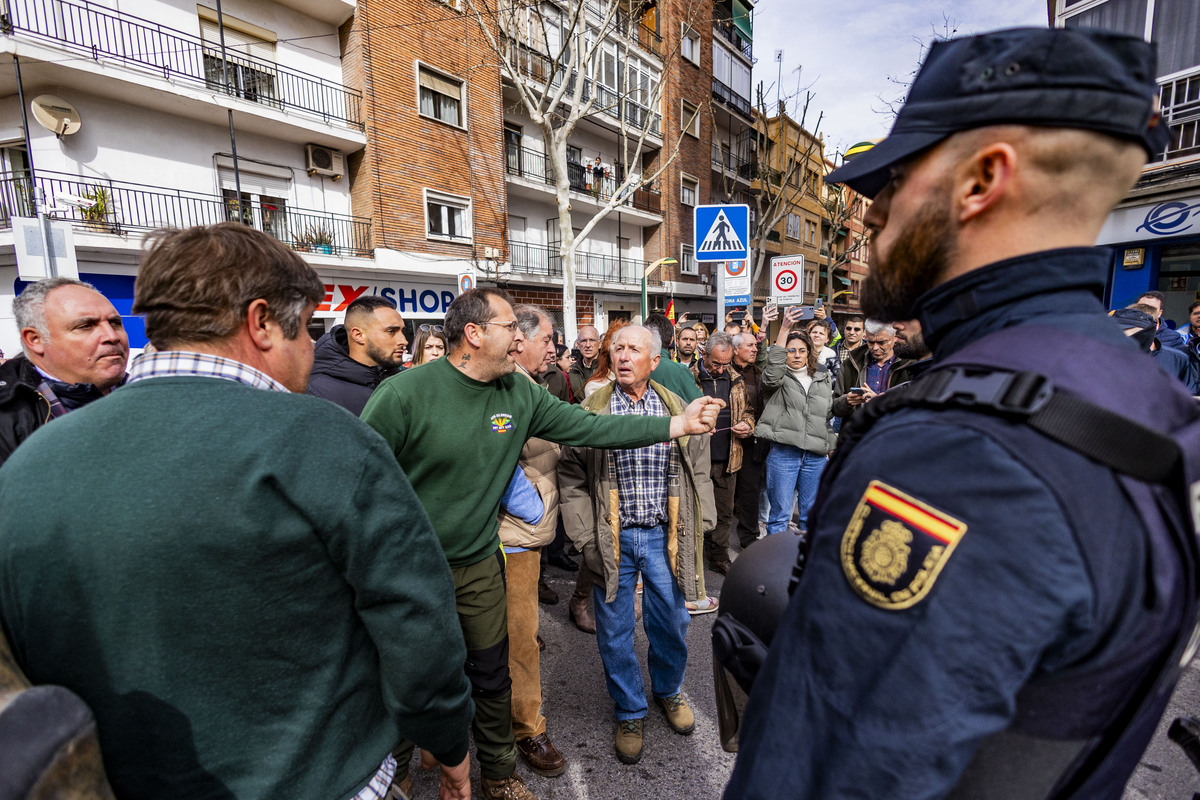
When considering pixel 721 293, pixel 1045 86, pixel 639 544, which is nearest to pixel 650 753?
pixel 639 544

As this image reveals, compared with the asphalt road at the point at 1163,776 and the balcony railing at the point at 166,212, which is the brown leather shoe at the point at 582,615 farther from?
the balcony railing at the point at 166,212

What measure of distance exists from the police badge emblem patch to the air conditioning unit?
15381mm

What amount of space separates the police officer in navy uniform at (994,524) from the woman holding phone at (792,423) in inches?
165

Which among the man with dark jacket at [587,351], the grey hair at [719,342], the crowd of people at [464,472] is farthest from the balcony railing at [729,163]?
the grey hair at [719,342]

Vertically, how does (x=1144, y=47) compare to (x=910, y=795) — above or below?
above

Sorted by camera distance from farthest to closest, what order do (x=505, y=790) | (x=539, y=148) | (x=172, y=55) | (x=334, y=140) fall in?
(x=539, y=148)
(x=334, y=140)
(x=172, y=55)
(x=505, y=790)

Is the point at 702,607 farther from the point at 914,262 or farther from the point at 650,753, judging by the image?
the point at 914,262

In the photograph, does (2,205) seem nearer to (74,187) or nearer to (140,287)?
(74,187)

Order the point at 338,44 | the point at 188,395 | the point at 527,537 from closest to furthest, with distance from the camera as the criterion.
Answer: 1. the point at 188,395
2. the point at 527,537
3. the point at 338,44

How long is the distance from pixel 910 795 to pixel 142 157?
48.8 ft

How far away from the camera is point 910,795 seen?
661 mm

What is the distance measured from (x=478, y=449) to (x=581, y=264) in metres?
18.9

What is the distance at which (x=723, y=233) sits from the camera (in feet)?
23.4

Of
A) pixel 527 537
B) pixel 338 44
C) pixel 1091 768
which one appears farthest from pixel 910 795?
pixel 338 44
